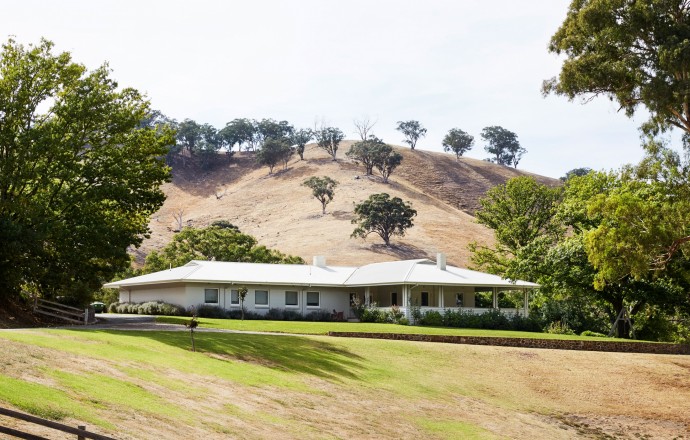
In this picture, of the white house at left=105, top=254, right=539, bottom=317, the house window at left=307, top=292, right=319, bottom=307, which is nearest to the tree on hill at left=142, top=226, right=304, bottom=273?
the white house at left=105, top=254, right=539, bottom=317

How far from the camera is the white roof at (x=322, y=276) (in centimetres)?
5231

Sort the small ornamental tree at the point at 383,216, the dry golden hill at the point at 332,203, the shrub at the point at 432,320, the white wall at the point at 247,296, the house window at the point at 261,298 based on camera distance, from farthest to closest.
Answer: the dry golden hill at the point at 332,203, the small ornamental tree at the point at 383,216, the house window at the point at 261,298, the white wall at the point at 247,296, the shrub at the point at 432,320

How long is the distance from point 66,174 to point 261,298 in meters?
21.5

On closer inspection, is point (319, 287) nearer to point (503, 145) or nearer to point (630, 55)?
point (630, 55)

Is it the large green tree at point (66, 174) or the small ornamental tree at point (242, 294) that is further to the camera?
the small ornamental tree at point (242, 294)

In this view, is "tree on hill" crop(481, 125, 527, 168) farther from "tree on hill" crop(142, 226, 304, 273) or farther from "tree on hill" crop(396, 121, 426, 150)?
"tree on hill" crop(142, 226, 304, 273)

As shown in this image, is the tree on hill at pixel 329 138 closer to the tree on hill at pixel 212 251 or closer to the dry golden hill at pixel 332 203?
the dry golden hill at pixel 332 203

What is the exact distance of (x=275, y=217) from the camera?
131000 mm

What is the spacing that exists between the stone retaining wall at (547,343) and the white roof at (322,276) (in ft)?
36.4

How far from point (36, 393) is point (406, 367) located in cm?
1735

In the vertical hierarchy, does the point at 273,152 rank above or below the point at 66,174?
above

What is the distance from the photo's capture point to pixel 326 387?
82.9 feet

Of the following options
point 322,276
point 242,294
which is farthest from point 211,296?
point 322,276

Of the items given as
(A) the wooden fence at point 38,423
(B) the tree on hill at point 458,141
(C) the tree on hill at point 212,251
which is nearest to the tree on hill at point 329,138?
(B) the tree on hill at point 458,141
